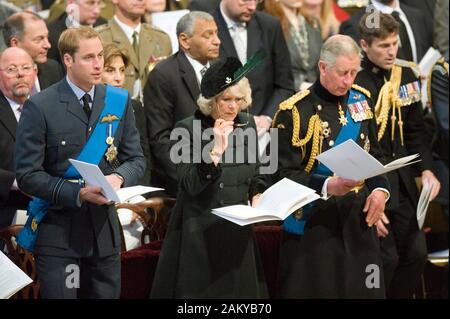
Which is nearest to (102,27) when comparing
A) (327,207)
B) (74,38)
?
(74,38)

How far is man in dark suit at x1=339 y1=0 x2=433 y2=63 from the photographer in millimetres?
6984

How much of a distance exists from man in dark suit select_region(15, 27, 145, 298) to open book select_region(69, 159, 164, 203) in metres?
0.07

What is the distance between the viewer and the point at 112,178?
5027 millimetres

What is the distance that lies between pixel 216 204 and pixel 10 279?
102 centimetres

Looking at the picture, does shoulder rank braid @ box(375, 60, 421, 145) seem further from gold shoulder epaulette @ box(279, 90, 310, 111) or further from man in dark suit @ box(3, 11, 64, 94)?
man in dark suit @ box(3, 11, 64, 94)

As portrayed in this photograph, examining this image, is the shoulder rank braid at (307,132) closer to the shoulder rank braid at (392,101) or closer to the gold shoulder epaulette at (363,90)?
the gold shoulder epaulette at (363,90)

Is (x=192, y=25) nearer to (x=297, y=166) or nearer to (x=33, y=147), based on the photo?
(x=297, y=166)

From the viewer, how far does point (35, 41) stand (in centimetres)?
625

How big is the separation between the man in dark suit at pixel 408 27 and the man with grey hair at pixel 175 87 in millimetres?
1140

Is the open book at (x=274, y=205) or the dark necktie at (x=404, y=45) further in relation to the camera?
the dark necktie at (x=404, y=45)

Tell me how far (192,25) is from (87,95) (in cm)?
117

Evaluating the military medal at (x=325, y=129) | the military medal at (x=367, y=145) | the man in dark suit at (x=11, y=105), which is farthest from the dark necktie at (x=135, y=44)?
the military medal at (x=367, y=145)

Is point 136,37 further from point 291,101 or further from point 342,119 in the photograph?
point 342,119

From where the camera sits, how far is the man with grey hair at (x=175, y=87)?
610 centimetres
